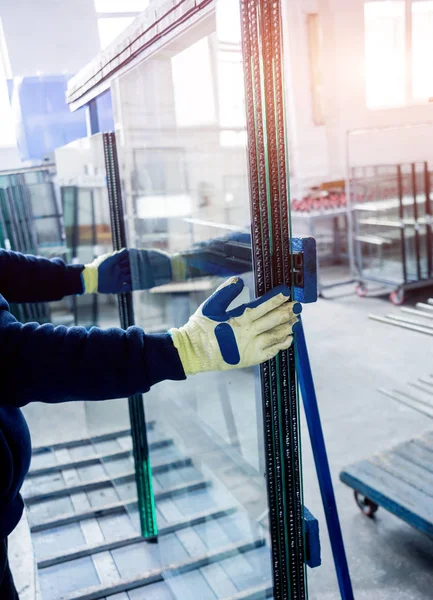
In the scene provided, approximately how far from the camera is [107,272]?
227cm

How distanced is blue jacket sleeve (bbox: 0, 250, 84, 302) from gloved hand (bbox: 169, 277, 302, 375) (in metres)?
1.12

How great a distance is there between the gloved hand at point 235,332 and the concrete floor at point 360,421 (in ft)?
5.14

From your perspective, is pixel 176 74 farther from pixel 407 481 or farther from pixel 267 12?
pixel 407 481

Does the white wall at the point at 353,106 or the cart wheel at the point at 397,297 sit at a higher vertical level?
the white wall at the point at 353,106

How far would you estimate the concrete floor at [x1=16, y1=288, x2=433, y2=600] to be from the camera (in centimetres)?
236

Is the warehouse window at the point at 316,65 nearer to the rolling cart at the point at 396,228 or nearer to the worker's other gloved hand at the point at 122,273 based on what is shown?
the rolling cart at the point at 396,228

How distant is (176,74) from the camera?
173 cm

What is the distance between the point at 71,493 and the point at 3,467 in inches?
73.7

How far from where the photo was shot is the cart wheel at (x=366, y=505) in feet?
8.89

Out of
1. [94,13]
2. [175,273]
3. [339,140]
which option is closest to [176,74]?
[175,273]

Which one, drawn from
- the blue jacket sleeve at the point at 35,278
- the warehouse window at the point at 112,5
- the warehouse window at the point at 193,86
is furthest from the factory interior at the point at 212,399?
the warehouse window at the point at 112,5

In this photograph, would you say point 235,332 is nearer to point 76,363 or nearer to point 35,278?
point 76,363

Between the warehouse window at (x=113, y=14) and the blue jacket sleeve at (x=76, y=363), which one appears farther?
the warehouse window at (x=113, y=14)

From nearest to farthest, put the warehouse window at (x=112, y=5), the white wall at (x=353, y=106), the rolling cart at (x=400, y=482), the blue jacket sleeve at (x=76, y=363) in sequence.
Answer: the blue jacket sleeve at (x=76, y=363)
the rolling cart at (x=400, y=482)
the warehouse window at (x=112, y=5)
the white wall at (x=353, y=106)
